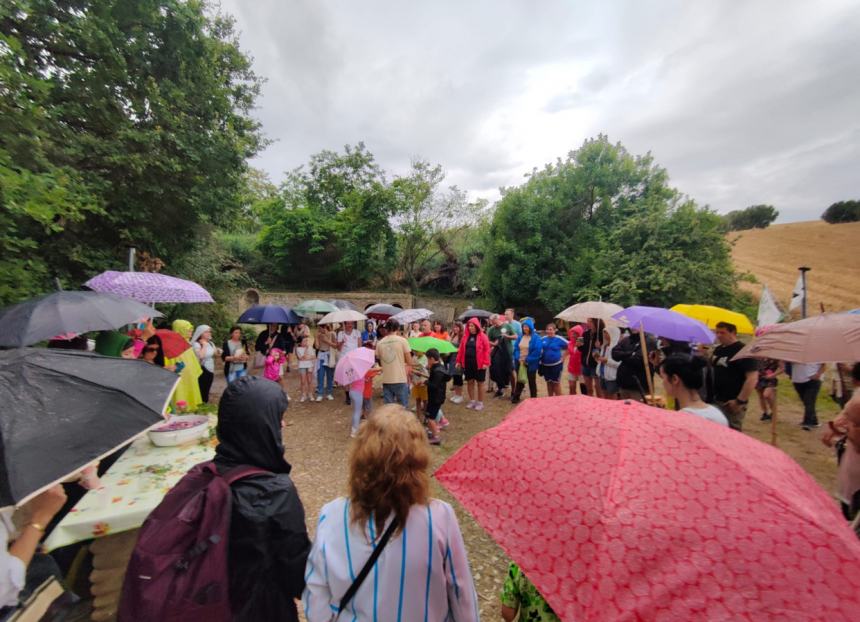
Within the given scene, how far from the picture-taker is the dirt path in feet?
11.6

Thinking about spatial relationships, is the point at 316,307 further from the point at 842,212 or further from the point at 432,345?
the point at 842,212

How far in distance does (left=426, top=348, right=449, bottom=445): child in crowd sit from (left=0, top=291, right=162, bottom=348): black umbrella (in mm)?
3884

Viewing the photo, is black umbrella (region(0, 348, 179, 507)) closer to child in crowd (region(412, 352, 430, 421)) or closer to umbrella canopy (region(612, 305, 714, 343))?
child in crowd (region(412, 352, 430, 421))

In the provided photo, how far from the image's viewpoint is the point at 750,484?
117 centimetres

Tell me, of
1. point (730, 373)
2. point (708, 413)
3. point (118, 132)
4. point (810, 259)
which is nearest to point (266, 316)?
point (118, 132)

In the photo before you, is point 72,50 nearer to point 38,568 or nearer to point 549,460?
point 38,568

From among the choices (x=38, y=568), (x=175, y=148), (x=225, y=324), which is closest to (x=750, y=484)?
(x=38, y=568)

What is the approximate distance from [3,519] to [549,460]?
8.16 feet

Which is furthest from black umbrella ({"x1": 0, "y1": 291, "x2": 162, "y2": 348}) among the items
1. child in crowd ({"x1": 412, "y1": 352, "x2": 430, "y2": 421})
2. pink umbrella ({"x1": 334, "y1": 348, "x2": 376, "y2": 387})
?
child in crowd ({"x1": 412, "y1": 352, "x2": 430, "y2": 421})

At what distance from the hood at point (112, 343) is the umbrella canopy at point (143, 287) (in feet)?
3.00

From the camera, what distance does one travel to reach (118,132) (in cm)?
738

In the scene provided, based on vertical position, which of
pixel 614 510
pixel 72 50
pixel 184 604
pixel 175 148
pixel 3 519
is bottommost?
pixel 184 604

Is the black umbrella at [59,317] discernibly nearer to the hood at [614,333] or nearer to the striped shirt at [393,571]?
the striped shirt at [393,571]

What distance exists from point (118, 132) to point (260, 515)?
9.31m
